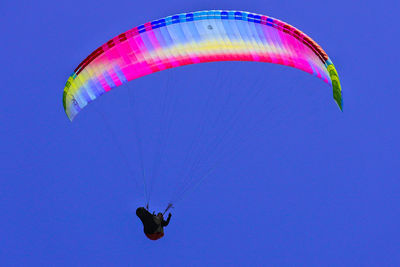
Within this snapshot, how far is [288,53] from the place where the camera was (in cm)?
2369

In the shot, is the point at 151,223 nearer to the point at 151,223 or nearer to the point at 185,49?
the point at 151,223

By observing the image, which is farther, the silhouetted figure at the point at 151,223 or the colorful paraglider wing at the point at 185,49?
Answer: the silhouetted figure at the point at 151,223

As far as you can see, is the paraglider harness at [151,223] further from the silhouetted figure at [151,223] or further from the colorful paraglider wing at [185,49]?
the colorful paraglider wing at [185,49]

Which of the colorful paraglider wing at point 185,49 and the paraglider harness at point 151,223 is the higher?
the colorful paraglider wing at point 185,49

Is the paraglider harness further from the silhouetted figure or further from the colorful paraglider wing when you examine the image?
the colorful paraglider wing

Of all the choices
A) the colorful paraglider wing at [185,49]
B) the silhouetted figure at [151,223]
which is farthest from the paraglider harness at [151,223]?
the colorful paraglider wing at [185,49]

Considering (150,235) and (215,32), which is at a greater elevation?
(215,32)

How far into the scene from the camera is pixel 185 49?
24.5m

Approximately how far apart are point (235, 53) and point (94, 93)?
3734 millimetres

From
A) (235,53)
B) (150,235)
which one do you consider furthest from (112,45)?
(150,235)

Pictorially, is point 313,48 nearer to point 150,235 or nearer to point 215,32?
point 215,32

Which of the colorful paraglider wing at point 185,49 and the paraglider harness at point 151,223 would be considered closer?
the colorful paraglider wing at point 185,49

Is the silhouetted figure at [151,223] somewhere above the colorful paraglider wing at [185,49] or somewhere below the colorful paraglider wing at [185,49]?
below

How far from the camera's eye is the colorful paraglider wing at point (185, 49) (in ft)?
76.5
